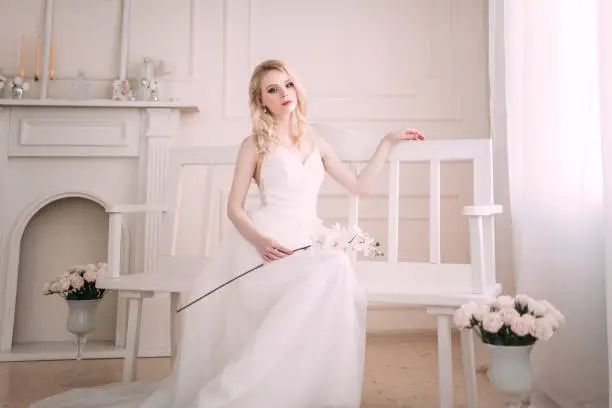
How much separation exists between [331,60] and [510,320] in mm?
2422

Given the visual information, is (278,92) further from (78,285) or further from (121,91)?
(121,91)

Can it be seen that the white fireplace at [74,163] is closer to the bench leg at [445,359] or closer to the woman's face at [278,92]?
the woman's face at [278,92]

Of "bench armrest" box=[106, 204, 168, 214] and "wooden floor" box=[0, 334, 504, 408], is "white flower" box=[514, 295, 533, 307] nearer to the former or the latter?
"wooden floor" box=[0, 334, 504, 408]

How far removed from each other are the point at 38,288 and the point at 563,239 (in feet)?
10.2

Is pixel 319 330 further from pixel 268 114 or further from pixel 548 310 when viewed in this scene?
pixel 268 114

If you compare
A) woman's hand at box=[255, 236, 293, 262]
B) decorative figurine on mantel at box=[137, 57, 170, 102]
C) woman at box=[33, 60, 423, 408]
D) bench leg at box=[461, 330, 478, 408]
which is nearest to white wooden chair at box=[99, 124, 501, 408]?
bench leg at box=[461, 330, 478, 408]

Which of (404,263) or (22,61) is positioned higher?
(22,61)

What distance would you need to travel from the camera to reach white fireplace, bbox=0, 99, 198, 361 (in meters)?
3.27

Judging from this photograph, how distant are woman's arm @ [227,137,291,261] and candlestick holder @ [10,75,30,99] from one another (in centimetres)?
193

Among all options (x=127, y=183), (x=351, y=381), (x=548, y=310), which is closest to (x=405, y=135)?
(x=548, y=310)

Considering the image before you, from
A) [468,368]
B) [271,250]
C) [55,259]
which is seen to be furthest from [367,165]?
[55,259]

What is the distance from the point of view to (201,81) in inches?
140

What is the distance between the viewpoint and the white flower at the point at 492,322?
1.60 meters

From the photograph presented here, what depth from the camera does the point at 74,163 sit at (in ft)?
11.0
